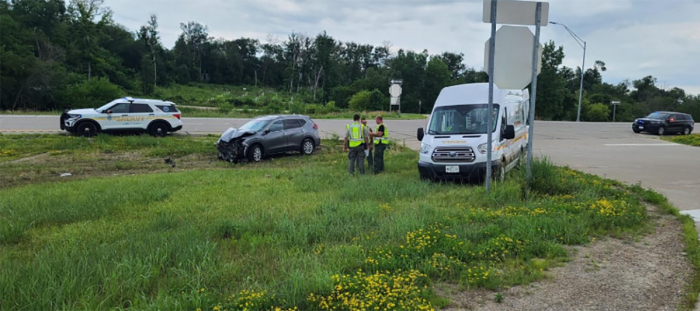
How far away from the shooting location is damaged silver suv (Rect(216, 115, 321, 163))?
14852 millimetres

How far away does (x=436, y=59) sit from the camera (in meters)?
83.4

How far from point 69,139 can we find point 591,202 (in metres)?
18.6

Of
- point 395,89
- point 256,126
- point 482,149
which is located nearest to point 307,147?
point 256,126

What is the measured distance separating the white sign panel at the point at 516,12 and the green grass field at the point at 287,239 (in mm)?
3002

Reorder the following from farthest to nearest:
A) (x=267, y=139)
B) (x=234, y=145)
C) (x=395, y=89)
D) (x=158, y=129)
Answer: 1. (x=395, y=89)
2. (x=158, y=129)
3. (x=267, y=139)
4. (x=234, y=145)

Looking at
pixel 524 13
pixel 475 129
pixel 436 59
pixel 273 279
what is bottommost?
pixel 273 279

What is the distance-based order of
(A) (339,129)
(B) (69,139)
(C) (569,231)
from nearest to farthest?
(C) (569,231), (B) (69,139), (A) (339,129)

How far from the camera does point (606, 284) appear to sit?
4.57 m

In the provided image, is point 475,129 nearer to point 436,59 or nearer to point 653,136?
point 653,136

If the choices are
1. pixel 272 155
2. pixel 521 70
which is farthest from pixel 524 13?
pixel 272 155

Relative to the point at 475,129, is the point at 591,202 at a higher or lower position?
lower

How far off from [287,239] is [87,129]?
56.4 ft

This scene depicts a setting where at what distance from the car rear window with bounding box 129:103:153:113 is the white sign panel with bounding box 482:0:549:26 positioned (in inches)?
669

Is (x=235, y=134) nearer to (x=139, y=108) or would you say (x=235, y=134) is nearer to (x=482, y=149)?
(x=139, y=108)
